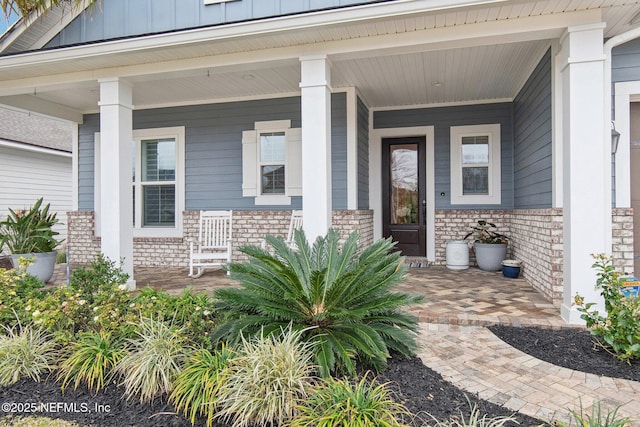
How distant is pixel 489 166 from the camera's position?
6.41 m

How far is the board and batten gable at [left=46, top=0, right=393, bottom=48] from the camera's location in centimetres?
425

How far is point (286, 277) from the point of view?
7.88 ft

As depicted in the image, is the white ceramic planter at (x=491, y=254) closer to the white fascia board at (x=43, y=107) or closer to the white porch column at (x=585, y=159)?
the white porch column at (x=585, y=159)

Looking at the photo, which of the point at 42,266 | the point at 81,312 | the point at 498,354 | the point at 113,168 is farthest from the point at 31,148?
the point at 498,354

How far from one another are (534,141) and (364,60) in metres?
2.30

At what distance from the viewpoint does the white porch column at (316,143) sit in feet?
13.0

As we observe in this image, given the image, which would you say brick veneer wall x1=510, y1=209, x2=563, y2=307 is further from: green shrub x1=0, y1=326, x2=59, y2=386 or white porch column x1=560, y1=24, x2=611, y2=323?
green shrub x1=0, y1=326, x2=59, y2=386

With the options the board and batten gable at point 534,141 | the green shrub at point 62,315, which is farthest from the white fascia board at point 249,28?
the green shrub at point 62,315

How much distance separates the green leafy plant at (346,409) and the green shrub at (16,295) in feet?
6.71

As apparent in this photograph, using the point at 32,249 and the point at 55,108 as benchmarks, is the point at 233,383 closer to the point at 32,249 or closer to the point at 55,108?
the point at 32,249

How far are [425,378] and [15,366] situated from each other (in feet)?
7.83

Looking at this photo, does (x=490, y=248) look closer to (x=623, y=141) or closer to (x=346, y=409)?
(x=623, y=141)

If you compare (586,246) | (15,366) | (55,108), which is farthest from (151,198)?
(586,246)

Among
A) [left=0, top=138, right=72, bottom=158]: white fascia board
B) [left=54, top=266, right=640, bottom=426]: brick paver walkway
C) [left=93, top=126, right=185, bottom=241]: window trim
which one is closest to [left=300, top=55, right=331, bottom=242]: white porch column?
[left=54, top=266, right=640, bottom=426]: brick paver walkway
